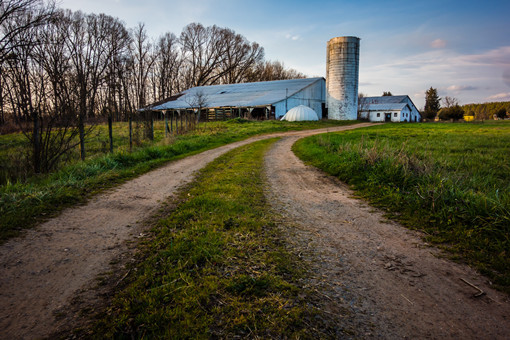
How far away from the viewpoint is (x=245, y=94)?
4350cm

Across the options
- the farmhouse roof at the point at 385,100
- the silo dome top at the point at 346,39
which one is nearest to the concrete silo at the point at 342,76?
the silo dome top at the point at 346,39

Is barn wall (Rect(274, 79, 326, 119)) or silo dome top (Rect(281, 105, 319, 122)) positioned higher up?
barn wall (Rect(274, 79, 326, 119))

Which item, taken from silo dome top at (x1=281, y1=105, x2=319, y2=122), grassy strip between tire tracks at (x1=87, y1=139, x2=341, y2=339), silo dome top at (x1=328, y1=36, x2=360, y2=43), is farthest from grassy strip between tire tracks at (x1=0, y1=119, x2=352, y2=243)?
silo dome top at (x1=328, y1=36, x2=360, y2=43)

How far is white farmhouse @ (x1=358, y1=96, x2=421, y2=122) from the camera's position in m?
56.9

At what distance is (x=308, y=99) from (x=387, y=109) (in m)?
26.0

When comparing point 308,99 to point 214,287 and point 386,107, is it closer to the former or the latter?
point 386,107

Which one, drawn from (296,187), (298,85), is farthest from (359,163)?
(298,85)

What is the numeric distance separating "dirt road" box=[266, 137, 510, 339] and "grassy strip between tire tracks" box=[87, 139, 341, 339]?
0.31 meters

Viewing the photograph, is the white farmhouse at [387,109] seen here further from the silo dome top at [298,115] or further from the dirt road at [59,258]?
the dirt road at [59,258]

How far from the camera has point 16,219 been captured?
4.12 m

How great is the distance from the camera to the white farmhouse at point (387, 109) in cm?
5693

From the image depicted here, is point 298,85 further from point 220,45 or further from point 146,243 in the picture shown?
point 146,243

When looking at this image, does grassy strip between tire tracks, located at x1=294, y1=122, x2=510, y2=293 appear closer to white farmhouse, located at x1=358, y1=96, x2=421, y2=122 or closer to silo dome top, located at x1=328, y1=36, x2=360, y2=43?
silo dome top, located at x1=328, y1=36, x2=360, y2=43

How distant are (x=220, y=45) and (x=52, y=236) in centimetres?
6304
